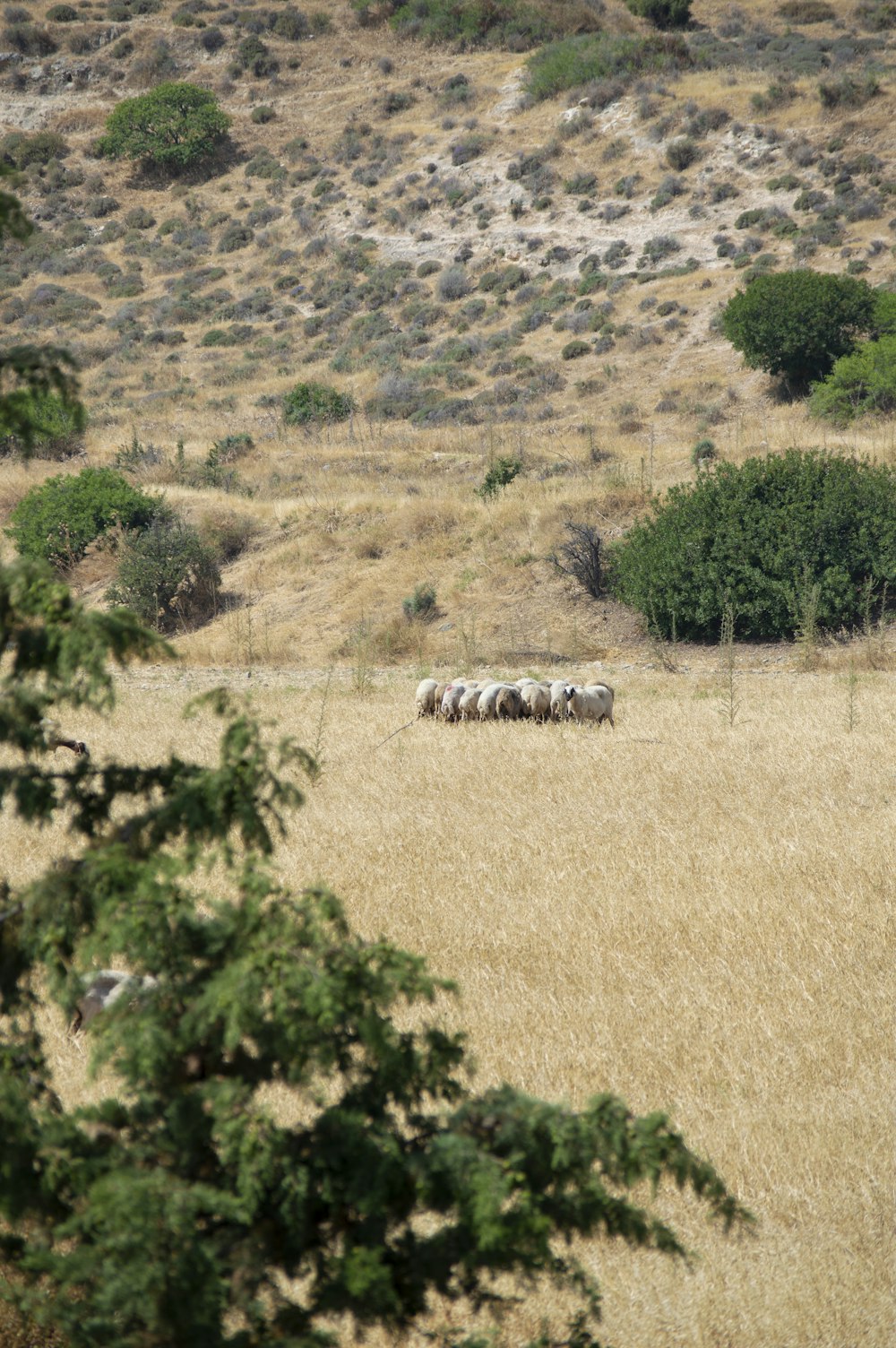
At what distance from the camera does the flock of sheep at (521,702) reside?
43.0 feet

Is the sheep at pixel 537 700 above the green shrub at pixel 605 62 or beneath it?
beneath

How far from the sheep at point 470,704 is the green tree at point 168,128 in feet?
190

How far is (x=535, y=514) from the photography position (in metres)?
24.1

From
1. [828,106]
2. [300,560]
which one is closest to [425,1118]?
[300,560]

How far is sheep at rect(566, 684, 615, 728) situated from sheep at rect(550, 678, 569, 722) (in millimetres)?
51

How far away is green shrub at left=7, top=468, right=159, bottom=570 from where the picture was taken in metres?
25.8

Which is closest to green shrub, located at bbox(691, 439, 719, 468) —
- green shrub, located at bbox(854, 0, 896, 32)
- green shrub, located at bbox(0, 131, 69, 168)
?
green shrub, located at bbox(854, 0, 896, 32)

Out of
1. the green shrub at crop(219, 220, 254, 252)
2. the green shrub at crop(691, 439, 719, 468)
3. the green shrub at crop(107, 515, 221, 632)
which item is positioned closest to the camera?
the green shrub at crop(107, 515, 221, 632)

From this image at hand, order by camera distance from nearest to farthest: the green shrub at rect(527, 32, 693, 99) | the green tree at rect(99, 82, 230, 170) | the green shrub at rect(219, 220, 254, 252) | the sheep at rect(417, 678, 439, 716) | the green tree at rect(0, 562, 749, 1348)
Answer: the green tree at rect(0, 562, 749, 1348) < the sheep at rect(417, 678, 439, 716) < the green shrub at rect(219, 220, 254, 252) < the green shrub at rect(527, 32, 693, 99) < the green tree at rect(99, 82, 230, 170)

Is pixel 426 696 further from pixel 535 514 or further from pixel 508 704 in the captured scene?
pixel 535 514

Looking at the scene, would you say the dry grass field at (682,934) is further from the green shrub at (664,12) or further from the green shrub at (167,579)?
the green shrub at (664,12)

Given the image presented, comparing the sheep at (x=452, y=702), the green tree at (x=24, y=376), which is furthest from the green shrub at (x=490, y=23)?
the green tree at (x=24, y=376)

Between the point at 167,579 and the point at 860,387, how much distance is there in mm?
18465

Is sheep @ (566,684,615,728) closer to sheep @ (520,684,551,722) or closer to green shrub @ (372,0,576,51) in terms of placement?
sheep @ (520,684,551,722)
